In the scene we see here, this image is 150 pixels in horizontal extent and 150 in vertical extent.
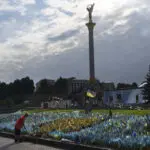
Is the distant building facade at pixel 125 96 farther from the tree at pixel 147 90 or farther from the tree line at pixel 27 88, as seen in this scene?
the tree line at pixel 27 88

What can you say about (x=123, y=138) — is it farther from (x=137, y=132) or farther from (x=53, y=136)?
(x=53, y=136)

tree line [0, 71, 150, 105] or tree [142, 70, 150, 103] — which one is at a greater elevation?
tree line [0, 71, 150, 105]

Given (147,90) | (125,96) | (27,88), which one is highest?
(27,88)

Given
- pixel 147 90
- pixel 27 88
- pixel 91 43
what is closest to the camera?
pixel 91 43

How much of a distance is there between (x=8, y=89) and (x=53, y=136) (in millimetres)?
108968

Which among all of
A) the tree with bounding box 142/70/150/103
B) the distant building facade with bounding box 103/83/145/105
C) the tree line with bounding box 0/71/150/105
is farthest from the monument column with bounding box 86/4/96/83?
the tree line with bounding box 0/71/150/105

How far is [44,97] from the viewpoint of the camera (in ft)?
335

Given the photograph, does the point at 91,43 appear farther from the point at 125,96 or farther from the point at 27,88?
the point at 27,88

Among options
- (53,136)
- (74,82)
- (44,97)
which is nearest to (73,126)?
(53,136)

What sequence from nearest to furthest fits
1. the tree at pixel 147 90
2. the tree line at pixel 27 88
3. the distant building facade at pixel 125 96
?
the tree at pixel 147 90
the distant building facade at pixel 125 96
the tree line at pixel 27 88

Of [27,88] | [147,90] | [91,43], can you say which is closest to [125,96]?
[147,90]

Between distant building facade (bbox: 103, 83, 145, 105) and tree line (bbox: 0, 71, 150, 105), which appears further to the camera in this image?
tree line (bbox: 0, 71, 150, 105)

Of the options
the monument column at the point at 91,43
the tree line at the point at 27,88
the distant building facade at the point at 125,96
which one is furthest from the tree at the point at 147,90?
the tree line at the point at 27,88

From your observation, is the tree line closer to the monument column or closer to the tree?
the tree
